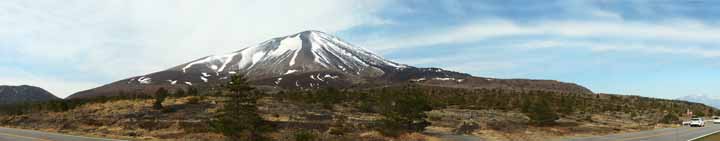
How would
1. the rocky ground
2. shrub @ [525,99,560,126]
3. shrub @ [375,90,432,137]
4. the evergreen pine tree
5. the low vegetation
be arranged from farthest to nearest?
shrub @ [525,99,560,126], shrub @ [375,90,432,137], the rocky ground, the low vegetation, the evergreen pine tree

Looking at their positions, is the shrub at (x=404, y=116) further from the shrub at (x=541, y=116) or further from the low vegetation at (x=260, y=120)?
the shrub at (x=541, y=116)

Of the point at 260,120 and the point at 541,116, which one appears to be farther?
the point at 541,116

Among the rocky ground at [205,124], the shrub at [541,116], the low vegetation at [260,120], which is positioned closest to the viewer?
the low vegetation at [260,120]

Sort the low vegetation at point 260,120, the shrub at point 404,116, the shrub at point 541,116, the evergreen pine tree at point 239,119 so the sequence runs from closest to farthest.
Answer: the evergreen pine tree at point 239,119 < the low vegetation at point 260,120 < the shrub at point 404,116 < the shrub at point 541,116

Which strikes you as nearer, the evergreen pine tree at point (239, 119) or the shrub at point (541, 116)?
the evergreen pine tree at point (239, 119)

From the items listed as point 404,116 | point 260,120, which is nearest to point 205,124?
point 260,120

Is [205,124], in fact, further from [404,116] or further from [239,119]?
[404,116]

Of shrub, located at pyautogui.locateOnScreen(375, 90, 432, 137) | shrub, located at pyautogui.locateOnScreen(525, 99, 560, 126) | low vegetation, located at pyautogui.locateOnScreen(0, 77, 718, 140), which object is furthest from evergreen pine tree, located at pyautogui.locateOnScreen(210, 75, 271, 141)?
shrub, located at pyautogui.locateOnScreen(525, 99, 560, 126)

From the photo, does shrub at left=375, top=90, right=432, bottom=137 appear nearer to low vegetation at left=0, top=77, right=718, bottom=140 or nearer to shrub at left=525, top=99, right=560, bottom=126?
low vegetation at left=0, top=77, right=718, bottom=140

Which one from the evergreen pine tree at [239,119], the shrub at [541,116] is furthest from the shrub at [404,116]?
the shrub at [541,116]

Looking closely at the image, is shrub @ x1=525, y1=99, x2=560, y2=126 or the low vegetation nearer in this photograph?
the low vegetation

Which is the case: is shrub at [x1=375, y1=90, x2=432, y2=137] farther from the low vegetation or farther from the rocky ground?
the rocky ground

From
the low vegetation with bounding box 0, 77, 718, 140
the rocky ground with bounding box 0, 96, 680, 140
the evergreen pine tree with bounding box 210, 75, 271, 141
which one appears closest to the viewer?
the evergreen pine tree with bounding box 210, 75, 271, 141

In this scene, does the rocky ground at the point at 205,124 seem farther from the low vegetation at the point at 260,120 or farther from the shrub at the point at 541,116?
the shrub at the point at 541,116
